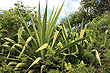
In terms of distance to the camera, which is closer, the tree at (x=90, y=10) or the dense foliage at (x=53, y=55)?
the dense foliage at (x=53, y=55)

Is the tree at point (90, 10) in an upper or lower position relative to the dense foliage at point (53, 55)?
upper

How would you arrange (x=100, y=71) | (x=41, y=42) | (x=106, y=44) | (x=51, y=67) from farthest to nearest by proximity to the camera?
(x=106, y=44)
(x=41, y=42)
(x=51, y=67)
(x=100, y=71)

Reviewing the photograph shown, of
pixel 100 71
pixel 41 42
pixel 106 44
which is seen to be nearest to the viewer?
pixel 100 71

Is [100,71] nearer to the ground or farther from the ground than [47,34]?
nearer to the ground

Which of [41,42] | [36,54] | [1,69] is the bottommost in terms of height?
[1,69]

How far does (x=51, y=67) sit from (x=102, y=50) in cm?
118

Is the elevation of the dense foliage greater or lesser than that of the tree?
lesser

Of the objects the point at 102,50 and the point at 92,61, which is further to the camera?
the point at 102,50

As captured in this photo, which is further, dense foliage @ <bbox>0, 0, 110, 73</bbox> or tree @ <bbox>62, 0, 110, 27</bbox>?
tree @ <bbox>62, 0, 110, 27</bbox>

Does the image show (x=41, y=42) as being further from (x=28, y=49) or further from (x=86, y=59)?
(x=86, y=59)

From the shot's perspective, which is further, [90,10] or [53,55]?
[90,10]

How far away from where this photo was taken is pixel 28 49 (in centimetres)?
284

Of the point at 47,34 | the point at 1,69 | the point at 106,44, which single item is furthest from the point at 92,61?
the point at 1,69

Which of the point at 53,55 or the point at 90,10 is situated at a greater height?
the point at 90,10
